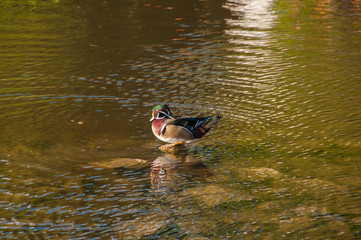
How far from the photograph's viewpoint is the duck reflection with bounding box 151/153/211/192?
7434 mm

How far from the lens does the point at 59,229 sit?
6164 millimetres

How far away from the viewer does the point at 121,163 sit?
26.5 feet

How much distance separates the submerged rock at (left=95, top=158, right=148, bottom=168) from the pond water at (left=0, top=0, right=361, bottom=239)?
1.2 inches

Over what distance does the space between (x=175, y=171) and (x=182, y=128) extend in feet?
2.60

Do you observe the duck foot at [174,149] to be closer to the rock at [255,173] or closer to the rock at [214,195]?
the rock at [255,173]

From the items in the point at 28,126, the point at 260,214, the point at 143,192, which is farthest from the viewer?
the point at 28,126

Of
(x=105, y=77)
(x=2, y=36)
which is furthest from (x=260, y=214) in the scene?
(x=2, y=36)

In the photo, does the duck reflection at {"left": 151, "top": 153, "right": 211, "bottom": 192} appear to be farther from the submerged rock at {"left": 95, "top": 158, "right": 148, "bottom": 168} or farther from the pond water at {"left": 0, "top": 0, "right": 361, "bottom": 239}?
the submerged rock at {"left": 95, "top": 158, "right": 148, "bottom": 168}

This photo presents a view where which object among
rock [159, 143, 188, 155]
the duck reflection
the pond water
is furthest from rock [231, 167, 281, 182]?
rock [159, 143, 188, 155]

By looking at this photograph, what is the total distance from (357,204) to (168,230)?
7.90ft

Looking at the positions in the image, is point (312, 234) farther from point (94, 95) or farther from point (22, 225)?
point (94, 95)

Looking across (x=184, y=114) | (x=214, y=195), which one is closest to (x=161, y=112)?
(x=184, y=114)

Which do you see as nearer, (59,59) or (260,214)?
(260,214)

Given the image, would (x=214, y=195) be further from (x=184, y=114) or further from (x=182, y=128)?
(x=184, y=114)
